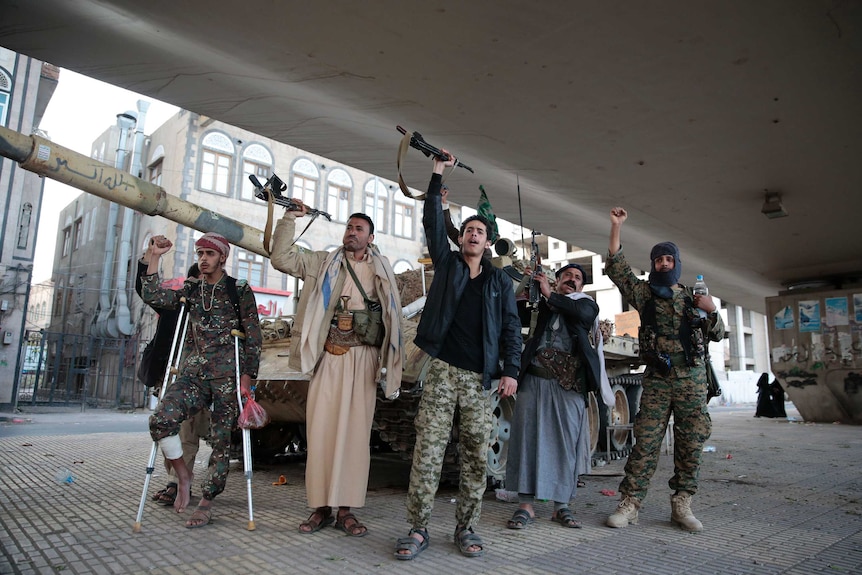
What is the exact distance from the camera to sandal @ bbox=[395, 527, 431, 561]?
312 centimetres

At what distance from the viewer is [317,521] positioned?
370 centimetres

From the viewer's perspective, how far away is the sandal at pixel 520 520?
393 centimetres

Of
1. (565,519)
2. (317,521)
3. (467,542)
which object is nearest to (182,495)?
(317,521)

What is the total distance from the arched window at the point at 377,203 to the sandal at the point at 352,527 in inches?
828

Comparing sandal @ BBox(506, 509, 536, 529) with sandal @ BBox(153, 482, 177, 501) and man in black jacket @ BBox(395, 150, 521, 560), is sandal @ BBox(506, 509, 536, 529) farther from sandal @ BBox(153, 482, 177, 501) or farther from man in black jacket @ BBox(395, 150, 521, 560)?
sandal @ BBox(153, 482, 177, 501)

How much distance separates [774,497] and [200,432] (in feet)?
15.9

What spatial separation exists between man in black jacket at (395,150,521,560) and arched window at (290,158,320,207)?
18913 mm

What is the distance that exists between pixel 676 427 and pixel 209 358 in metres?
3.29

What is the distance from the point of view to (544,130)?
538cm

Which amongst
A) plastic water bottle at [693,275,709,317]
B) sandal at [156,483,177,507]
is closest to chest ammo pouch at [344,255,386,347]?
sandal at [156,483,177,507]

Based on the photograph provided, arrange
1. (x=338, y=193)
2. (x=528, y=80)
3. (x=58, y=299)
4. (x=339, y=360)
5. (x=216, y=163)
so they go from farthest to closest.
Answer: (x=58, y=299), (x=338, y=193), (x=216, y=163), (x=528, y=80), (x=339, y=360)

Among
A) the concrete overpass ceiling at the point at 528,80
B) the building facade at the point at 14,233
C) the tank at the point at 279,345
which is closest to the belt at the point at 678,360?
the tank at the point at 279,345

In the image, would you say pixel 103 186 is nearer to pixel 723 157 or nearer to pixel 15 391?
pixel 723 157

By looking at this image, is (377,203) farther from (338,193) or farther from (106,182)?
(106,182)
